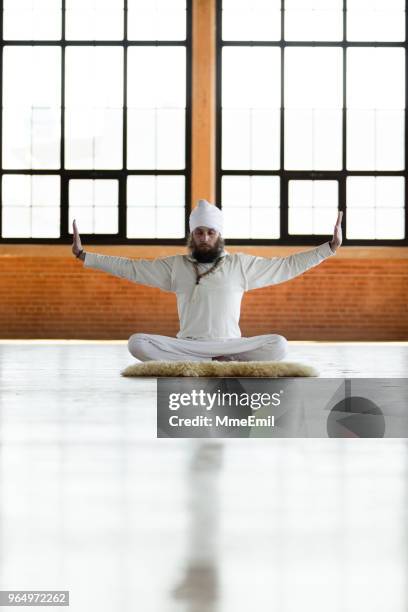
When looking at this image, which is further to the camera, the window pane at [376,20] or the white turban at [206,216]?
the window pane at [376,20]

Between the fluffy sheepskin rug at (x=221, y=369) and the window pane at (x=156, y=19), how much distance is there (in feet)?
24.3

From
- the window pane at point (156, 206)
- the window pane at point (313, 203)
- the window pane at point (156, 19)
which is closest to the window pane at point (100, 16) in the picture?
the window pane at point (156, 19)

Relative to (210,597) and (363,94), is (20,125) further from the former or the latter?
(210,597)

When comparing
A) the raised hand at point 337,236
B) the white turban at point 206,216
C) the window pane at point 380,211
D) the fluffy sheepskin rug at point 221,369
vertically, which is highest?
the window pane at point 380,211

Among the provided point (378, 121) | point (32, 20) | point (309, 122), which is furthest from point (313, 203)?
point (32, 20)

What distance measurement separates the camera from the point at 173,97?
12.4m

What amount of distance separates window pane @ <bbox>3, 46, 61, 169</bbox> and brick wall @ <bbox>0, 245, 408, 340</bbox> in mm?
1189

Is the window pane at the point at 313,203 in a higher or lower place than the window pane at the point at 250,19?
lower

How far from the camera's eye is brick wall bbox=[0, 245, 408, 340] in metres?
12.2

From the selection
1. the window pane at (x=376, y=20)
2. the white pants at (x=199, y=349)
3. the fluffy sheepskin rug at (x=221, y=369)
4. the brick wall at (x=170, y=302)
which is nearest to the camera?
the fluffy sheepskin rug at (x=221, y=369)

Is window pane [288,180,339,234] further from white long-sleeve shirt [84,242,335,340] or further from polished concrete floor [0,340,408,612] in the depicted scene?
polished concrete floor [0,340,408,612]

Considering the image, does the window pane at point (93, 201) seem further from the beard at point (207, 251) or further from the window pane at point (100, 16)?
the beard at point (207, 251)

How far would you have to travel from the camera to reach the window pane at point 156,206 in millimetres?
12430

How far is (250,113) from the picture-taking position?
1248cm
